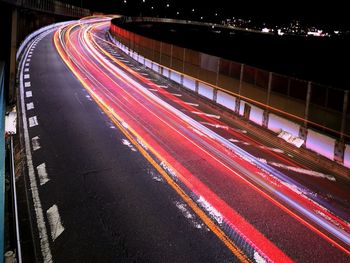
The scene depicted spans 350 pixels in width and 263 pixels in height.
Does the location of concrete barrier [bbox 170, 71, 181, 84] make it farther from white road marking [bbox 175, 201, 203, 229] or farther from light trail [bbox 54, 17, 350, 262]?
white road marking [bbox 175, 201, 203, 229]

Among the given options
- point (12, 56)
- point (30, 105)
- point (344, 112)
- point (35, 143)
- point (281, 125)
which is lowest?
point (35, 143)

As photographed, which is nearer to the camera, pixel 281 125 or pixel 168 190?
pixel 168 190

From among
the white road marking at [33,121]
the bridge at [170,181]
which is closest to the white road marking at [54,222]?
the bridge at [170,181]

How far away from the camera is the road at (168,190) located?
25.7 ft

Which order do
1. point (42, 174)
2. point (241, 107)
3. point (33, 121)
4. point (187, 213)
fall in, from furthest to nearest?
point (241, 107), point (33, 121), point (42, 174), point (187, 213)

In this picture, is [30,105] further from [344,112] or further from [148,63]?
[148,63]

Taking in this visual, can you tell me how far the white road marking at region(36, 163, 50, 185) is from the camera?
35.3 ft

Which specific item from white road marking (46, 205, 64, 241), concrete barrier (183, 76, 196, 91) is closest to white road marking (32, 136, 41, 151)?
white road marking (46, 205, 64, 241)

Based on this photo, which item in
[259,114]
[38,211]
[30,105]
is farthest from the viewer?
[30,105]

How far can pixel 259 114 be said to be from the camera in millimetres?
18438

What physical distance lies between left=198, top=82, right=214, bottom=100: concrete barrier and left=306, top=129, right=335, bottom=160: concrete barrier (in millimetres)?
9300

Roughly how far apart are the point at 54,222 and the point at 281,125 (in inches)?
445

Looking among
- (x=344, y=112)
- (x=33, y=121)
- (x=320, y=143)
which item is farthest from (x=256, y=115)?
(x=33, y=121)

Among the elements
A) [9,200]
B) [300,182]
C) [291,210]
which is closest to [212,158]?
[300,182]
